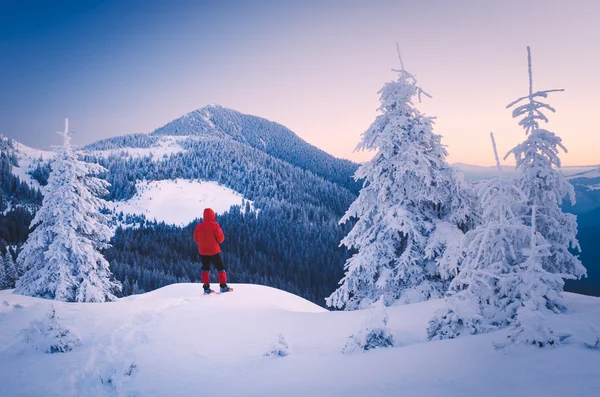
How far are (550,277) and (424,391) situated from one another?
9.66ft

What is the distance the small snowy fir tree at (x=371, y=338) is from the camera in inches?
184

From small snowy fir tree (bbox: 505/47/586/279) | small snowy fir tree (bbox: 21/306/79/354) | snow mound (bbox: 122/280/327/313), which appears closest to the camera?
small snowy fir tree (bbox: 21/306/79/354)

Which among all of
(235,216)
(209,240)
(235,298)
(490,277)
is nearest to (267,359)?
(235,298)

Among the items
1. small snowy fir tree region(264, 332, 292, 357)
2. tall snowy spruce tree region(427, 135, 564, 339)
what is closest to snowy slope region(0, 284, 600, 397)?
small snowy fir tree region(264, 332, 292, 357)

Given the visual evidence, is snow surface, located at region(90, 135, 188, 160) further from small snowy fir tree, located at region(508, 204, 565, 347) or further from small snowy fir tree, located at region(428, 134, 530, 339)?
small snowy fir tree, located at region(508, 204, 565, 347)

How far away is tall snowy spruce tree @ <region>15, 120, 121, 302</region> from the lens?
14391mm

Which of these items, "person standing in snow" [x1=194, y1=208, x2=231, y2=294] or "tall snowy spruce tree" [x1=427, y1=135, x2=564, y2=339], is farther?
"person standing in snow" [x1=194, y1=208, x2=231, y2=294]

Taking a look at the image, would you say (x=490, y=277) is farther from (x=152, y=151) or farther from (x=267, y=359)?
(x=152, y=151)

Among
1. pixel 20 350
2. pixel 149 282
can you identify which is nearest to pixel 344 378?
pixel 20 350

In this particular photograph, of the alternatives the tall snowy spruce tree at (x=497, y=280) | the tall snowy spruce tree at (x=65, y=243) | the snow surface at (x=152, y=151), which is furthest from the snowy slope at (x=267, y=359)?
the snow surface at (x=152, y=151)

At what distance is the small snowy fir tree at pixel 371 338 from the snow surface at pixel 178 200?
386ft

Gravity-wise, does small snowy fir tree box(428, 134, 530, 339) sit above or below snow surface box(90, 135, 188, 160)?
below

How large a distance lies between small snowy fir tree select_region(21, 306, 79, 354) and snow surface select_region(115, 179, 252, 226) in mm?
115249

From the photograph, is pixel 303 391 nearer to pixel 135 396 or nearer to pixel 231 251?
pixel 135 396
